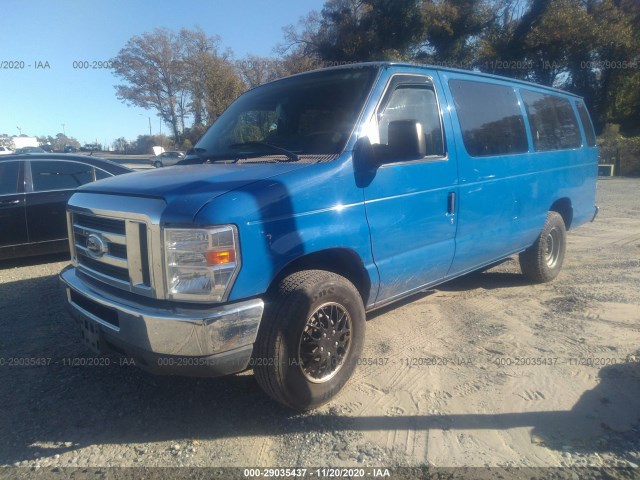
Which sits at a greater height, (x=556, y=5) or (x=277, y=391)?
(x=556, y=5)

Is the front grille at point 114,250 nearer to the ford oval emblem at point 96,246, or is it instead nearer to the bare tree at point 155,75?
the ford oval emblem at point 96,246

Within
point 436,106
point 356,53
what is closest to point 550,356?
point 436,106

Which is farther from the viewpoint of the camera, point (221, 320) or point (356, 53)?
point (356, 53)

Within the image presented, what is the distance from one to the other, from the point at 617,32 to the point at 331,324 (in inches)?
1099

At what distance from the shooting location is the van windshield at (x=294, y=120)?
3170mm

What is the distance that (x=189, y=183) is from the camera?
2.66 meters

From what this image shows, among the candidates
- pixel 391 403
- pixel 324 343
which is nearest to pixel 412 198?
pixel 324 343

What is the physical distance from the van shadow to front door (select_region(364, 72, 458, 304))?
1.10m

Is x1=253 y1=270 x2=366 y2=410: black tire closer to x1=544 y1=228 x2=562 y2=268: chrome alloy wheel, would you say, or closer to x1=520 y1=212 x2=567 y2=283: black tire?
x1=520 y1=212 x2=567 y2=283: black tire

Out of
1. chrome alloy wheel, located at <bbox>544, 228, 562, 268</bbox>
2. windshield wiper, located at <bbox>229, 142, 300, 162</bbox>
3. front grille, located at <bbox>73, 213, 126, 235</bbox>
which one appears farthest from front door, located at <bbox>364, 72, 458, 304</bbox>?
chrome alloy wheel, located at <bbox>544, 228, 562, 268</bbox>

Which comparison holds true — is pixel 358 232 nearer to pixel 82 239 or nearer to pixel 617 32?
pixel 82 239

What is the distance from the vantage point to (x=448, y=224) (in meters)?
3.71

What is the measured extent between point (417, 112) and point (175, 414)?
2824 mm

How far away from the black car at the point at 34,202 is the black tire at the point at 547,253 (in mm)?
6086
